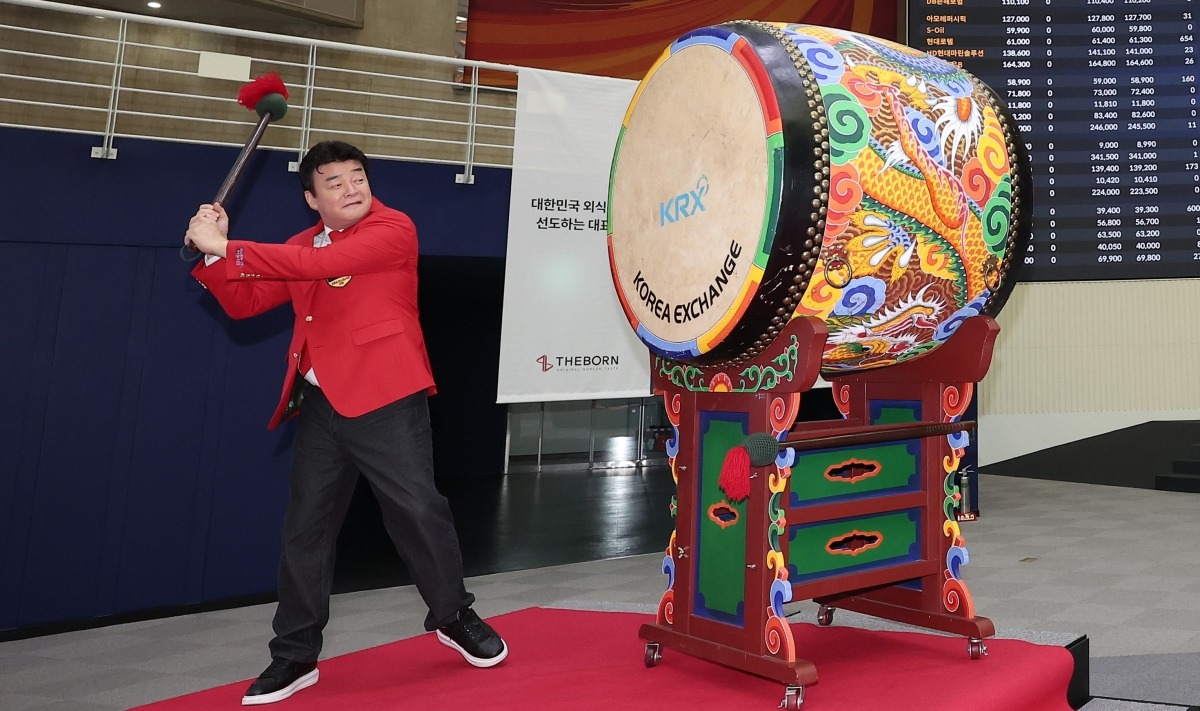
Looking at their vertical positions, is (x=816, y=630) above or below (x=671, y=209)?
below

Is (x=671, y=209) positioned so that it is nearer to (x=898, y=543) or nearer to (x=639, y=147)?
(x=639, y=147)

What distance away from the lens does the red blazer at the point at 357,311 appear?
239 cm

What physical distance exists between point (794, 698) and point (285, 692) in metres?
1.25

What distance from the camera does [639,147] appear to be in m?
2.49

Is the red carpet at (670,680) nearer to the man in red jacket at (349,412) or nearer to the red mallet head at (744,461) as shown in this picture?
the man in red jacket at (349,412)

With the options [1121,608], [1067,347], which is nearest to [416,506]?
[1121,608]

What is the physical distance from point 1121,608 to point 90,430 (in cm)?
427

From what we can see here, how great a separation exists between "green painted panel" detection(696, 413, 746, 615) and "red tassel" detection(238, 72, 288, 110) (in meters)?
1.45

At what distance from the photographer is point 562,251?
482 cm

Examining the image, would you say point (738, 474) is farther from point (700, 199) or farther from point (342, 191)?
point (342, 191)

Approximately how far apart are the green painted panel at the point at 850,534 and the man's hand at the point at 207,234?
1.55 meters

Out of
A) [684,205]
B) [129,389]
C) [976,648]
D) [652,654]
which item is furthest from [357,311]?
[129,389]

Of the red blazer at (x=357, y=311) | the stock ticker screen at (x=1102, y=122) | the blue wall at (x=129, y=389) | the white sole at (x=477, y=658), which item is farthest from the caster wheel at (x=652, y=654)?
the stock ticker screen at (x=1102, y=122)

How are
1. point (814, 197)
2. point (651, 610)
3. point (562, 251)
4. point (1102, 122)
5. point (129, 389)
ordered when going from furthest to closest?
point (1102, 122)
point (562, 251)
point (129, 389)
point (651, 610)
point (814, 197)
